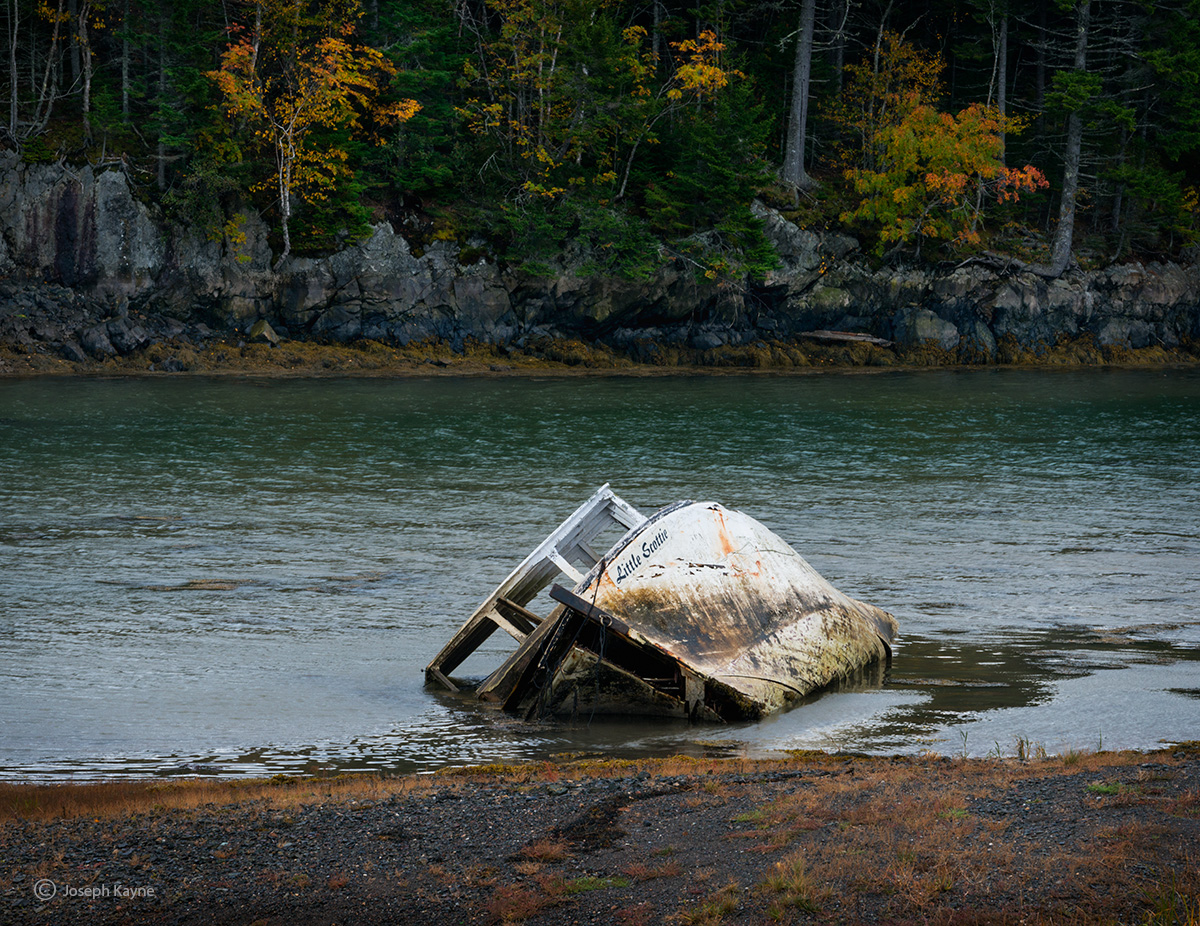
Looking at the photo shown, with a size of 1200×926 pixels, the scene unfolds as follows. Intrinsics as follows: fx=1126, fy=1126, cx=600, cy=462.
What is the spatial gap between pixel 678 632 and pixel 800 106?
40781 millimetres

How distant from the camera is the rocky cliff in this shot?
37344mm

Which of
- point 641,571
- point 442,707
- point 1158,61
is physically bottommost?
point 442,707

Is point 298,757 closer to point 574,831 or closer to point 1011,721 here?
point 574,831

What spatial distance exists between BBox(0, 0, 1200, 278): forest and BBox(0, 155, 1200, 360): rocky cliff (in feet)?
3.23

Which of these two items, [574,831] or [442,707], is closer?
[574,831]

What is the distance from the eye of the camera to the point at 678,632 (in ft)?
31.4

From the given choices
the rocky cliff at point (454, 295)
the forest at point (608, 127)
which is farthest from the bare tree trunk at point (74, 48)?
the rocky cliff at point (454, 295)

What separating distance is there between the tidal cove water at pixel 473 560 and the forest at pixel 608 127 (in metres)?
11.4

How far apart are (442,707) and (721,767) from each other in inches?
116

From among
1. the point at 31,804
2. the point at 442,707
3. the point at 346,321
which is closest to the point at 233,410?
the point at 346,321

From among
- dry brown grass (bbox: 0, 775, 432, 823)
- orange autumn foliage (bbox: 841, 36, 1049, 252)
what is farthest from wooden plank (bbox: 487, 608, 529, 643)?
orange autumn foliage (bbox: 841, 36, 1049, 252)

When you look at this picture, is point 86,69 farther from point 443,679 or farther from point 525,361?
point 443,679

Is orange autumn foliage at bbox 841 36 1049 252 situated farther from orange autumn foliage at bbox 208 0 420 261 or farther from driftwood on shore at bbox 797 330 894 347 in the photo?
orange autumn foliage at bbox 208 0 420 261

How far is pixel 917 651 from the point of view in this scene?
11.4 metres
